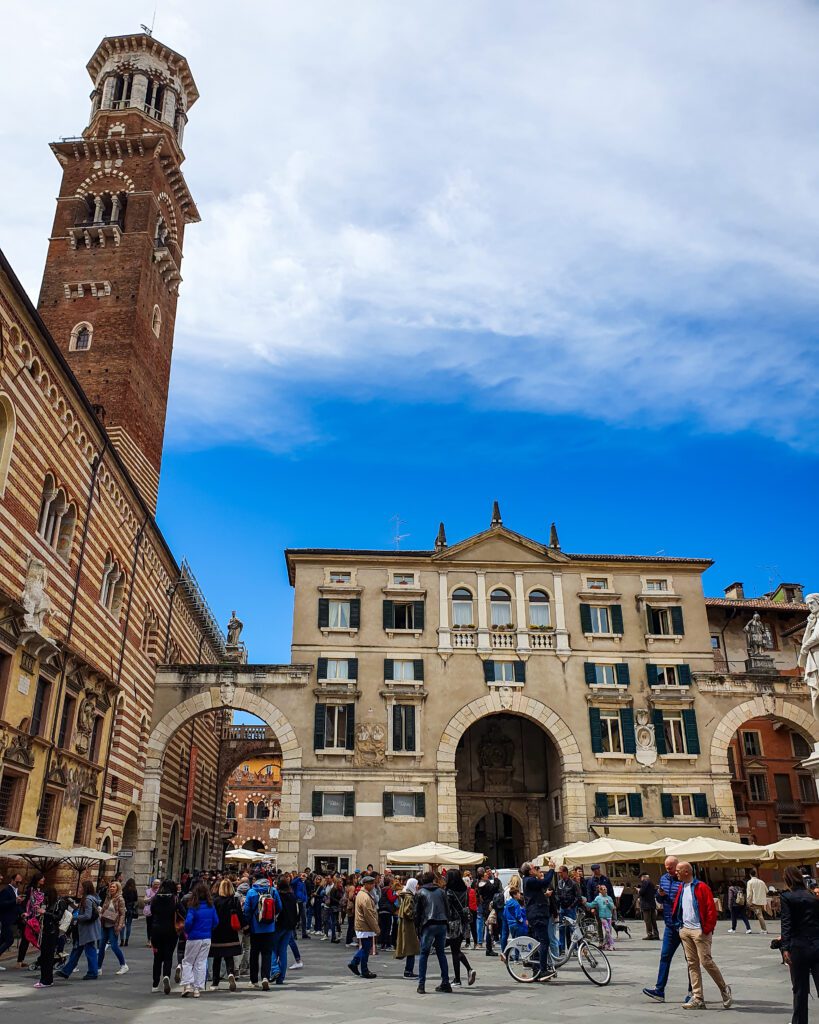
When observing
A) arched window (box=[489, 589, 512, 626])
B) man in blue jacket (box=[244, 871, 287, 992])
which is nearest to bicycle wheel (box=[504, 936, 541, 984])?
man in blue jacket (box=[244, 871, 287, 992])

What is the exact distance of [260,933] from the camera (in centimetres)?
1327

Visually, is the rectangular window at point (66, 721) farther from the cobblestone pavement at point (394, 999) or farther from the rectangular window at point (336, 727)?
the rectangular window at point (336, 727)

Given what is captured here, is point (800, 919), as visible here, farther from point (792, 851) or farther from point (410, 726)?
point (410, 726)

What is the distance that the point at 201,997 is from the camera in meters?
12.1

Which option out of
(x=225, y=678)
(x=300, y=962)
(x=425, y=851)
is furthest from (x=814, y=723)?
(x=300, y=962)

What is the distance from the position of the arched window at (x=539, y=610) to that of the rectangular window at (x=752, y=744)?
546 inches

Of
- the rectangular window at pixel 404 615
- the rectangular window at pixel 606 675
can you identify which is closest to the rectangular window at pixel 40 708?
the rectangular window at pixel 404 615

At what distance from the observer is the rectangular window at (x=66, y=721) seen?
2343 cm

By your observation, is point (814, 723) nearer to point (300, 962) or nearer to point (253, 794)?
point (300, 962)

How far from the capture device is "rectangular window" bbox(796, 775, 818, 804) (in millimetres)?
41625

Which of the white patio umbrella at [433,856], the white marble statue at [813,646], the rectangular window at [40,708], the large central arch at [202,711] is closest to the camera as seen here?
the rectangular window at [40,708]

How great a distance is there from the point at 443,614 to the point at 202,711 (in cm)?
1016

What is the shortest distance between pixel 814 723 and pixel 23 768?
93.8 ft

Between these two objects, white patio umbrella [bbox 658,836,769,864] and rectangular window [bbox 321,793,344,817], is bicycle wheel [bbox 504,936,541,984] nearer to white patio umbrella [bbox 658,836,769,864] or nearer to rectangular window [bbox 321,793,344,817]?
white patio umbrella [bbox 658,836,769,864]
